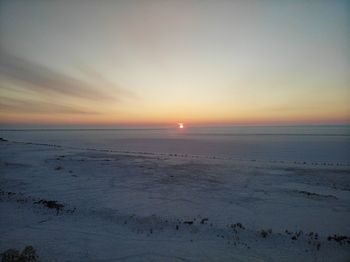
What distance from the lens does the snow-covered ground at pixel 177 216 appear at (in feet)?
35.6

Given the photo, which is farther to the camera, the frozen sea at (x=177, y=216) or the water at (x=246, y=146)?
the water at (x=246, y=146)

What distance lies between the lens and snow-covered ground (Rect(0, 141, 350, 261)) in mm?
10844

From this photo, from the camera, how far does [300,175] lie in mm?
28156

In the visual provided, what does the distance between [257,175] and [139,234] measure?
18.8 m

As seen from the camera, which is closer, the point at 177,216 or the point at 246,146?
the point at 177,216

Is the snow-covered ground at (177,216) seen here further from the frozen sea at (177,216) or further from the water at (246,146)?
the water at (246,146)

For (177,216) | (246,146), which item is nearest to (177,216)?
(177,216)

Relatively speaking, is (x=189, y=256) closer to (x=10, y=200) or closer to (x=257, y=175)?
(x=10, y=200)

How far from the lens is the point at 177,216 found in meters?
15.5

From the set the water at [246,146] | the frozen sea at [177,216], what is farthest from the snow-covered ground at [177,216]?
the water at [246,146]

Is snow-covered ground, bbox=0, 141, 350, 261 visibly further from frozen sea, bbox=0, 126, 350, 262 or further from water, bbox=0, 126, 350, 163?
water, bbox=0, 126, 350, 163

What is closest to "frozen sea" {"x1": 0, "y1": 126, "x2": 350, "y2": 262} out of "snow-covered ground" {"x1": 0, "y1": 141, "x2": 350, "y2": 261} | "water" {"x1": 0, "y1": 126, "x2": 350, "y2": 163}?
"snow-covered ground" {"x1": 0, "y1": 141, "x2": 350, "y2": 261}

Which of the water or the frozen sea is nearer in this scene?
the frozen sea

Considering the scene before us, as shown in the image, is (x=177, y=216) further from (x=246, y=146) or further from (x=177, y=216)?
(x=246, y=146)
